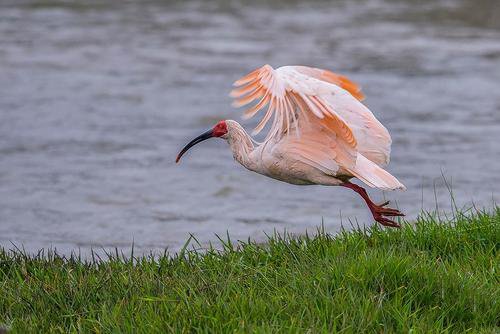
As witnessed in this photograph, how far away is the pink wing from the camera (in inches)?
248

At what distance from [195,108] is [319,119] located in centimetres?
806

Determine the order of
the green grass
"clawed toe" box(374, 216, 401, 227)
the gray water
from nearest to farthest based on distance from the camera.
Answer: the green grass, "clawed toe" box(374, 216, 401, 227), the gray water

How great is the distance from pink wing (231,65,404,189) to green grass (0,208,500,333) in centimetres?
50

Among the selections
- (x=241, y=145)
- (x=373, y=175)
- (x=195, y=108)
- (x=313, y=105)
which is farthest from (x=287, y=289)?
(x=195, y=108)

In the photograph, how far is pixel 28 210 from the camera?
9.95 m

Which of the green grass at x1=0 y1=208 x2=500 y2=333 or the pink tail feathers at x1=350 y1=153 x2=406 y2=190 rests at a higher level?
the pink tail feathers at x1=350 y1=153 x2=406 y2=190

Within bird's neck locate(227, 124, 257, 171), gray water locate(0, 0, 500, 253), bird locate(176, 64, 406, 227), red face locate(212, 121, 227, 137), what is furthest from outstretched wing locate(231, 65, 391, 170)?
gray water locate(0, 0, 500, 253)

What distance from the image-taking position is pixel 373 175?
21.7 ft

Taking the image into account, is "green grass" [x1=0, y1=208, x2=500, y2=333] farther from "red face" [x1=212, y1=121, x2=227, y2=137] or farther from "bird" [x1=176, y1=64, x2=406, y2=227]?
"red face" [x1=212, y1=121, x2=227, y2=137]

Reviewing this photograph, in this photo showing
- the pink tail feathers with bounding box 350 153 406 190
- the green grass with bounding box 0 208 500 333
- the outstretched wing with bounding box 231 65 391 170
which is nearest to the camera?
the green grass with bounding box 0 208 500 333

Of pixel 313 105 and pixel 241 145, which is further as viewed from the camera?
pixel 241 145

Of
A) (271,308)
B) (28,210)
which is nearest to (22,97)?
(28,210)

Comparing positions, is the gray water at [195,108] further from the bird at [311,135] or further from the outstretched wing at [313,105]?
the outstretched wing at [313,105]

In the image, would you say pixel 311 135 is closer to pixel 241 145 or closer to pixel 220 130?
pixel 241 145
